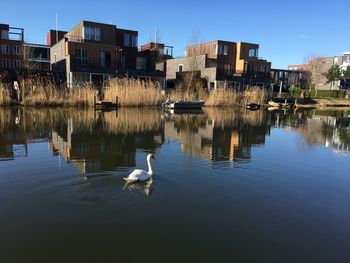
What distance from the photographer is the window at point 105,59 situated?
42438mm

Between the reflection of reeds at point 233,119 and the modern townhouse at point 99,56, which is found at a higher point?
the modern townhouse at point 99,56

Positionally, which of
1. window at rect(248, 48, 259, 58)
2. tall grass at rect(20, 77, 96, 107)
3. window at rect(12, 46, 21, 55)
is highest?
window at rect(248, 48, 259, 58)

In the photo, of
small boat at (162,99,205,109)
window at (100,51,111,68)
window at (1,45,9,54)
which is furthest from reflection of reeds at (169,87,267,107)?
window at (1,45,9,54)

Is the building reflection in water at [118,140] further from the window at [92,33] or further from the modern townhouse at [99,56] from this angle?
the window at [92,33]

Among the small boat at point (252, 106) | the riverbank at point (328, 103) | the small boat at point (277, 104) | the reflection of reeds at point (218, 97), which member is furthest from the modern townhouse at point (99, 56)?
the riverbank at point (328, 103)

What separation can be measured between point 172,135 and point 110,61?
97.9 feet

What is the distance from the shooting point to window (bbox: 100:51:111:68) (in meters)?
42.4

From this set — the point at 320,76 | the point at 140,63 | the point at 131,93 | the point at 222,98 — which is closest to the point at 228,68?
the point at 140,63

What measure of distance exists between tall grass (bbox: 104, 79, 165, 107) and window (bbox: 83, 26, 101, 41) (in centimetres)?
1472

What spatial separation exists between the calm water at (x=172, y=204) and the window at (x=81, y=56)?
2951 centimetres

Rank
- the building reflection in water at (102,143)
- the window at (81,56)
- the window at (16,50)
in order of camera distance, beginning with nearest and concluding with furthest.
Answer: the building reflection in water at (102,143)
the window at (81,56)
the window at (16,50)

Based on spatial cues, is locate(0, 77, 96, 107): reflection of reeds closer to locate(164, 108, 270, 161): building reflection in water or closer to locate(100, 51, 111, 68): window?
locate(100, 51, 111, 68): window

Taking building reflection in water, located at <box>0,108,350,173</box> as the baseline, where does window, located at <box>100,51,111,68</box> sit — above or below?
above

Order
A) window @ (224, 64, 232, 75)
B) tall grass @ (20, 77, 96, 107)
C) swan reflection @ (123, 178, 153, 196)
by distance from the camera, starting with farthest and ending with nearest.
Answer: window @ (224, 64, 232, 75) → tall grass @ (20, 77, 96, 107) → swan reflection @ (123, 178, 153, 196)
